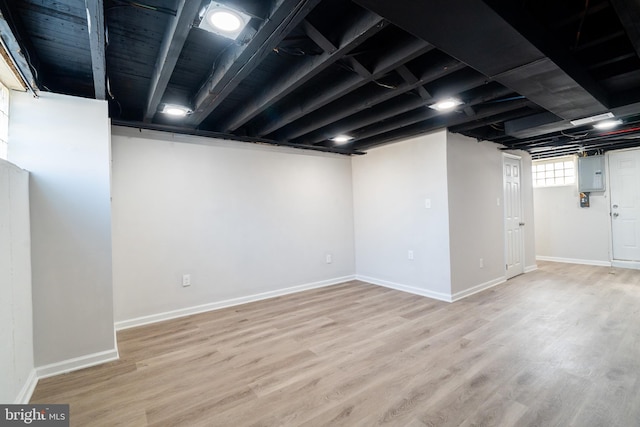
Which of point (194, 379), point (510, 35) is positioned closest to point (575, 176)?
point (510, 35)

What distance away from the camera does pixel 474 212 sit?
168 inches

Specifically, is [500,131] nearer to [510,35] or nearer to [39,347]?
[510,35]

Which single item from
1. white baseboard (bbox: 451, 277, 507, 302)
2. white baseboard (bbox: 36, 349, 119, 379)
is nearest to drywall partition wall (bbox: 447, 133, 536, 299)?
white baseboard (bbox: 451, 277, 507, 302)

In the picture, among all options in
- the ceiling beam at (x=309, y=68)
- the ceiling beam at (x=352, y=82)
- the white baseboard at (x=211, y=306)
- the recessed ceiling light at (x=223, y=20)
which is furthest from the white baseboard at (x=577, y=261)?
the recessed ceiling light at (x=223, y=20)

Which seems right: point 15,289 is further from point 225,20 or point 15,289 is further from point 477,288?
point 477,288

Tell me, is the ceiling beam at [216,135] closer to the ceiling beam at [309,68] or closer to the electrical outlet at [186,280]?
the ceiling beam at [309,68]

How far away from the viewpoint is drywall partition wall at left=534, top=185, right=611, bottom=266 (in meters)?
5.85

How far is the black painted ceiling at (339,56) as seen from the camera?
5.08ft

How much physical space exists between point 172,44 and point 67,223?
1772mm

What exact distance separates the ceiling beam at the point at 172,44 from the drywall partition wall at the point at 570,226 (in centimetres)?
780

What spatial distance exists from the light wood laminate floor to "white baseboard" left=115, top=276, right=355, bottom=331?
0.12 meters

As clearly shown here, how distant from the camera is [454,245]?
3887 millimetres

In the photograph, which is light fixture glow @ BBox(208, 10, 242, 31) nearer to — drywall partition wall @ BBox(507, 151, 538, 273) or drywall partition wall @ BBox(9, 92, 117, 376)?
drywall partition wall @ BBox(9, 92, 117, 376)

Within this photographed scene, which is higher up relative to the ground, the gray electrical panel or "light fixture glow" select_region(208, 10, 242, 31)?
"light fixture glow" select_region(208, 10, 242, 31)
